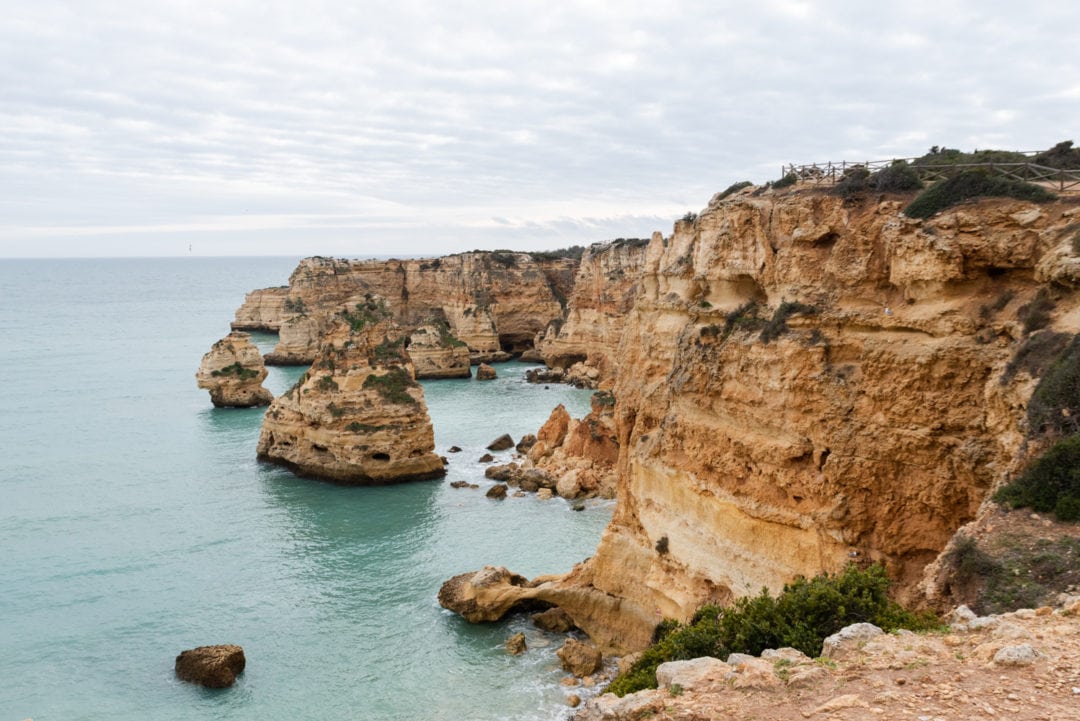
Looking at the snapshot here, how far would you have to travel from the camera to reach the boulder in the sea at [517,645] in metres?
20.4

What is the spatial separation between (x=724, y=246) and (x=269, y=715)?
15.7 metres

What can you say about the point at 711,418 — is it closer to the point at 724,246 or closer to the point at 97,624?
the point at 724,246

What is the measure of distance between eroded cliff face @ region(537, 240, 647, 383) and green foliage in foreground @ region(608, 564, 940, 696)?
171 ft

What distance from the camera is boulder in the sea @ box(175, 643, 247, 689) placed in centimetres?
1917

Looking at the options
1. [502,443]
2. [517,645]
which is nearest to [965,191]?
[517,645]

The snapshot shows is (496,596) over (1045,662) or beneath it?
beneath

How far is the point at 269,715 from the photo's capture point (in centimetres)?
1809

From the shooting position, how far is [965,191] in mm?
13117

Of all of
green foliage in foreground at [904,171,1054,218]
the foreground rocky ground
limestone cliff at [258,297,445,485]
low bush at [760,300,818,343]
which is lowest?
limestone cliff at [258,297,445,485]

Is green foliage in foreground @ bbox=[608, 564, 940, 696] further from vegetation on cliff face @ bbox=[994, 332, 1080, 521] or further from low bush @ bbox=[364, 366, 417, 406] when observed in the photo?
low bush @ bbox=[364, 366, 417, 406]

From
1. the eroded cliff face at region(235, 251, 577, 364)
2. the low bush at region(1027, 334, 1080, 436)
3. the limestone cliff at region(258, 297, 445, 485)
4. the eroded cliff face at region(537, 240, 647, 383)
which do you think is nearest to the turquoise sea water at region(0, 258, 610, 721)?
the limestone cliff at region(258, 297, 445, 485)

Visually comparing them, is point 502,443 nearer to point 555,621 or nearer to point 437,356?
point 555,621

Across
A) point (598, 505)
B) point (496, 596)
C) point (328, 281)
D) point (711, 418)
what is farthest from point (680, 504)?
point (328, 281)

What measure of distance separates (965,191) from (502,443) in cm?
3345
